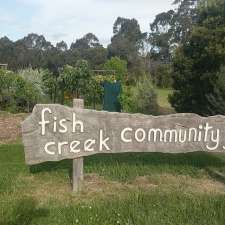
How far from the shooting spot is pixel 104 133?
568 centimetres

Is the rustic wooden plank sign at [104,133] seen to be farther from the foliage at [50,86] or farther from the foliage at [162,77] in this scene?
the foliage at [162,77]

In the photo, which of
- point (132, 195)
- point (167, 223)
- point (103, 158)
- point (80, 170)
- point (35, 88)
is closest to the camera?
point (167, 223)

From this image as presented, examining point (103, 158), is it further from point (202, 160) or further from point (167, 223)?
point (167, 223)

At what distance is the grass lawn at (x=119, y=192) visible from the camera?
4.58 meters

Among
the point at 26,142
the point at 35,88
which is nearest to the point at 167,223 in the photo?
the point at 26,142

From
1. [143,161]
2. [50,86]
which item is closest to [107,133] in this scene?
[143,161]

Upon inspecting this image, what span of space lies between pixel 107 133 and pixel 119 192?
72 cm

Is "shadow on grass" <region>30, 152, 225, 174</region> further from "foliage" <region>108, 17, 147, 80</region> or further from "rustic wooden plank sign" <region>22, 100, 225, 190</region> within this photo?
"foliage" <region>108, 17, 147, 80</region>

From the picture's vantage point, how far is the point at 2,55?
206ft

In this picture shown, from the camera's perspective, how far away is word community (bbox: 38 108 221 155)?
5.49 meters

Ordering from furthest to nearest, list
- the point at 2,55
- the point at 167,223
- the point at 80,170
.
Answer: the point at 2,55
the point at 80,170
the point at 167,223

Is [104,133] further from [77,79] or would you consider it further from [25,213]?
[77,79]

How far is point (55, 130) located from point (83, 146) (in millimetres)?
391

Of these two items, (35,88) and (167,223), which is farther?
(35,88)
